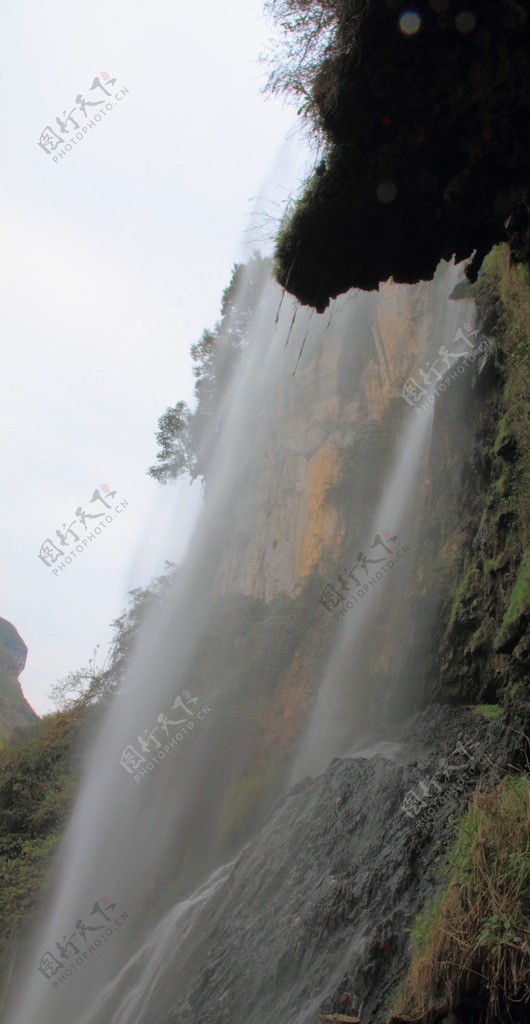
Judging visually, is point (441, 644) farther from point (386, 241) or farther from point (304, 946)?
point (386, 241)

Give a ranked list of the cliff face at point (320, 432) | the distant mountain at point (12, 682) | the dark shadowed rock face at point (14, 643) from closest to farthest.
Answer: the cliff face at point (320, 432), the distant mountain at point (12, 682), the dark shadowed rock face at point (14, 643)

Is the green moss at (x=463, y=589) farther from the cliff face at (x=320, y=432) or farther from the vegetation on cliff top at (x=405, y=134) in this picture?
the cliff face at (x=320, y=432)

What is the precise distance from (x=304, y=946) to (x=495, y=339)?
7.57 metres

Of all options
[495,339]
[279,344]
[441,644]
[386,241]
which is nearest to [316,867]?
[441,644]

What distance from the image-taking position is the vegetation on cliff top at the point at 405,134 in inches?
173

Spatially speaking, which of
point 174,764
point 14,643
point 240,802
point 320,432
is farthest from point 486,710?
point 14,643

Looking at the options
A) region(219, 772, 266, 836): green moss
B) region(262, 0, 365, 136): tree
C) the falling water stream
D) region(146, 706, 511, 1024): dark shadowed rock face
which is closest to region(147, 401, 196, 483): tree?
the falling water stream

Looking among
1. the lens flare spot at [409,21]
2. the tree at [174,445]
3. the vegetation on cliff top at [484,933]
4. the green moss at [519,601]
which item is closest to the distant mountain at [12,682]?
the tree at [174,445]

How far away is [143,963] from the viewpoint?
926 centimetres

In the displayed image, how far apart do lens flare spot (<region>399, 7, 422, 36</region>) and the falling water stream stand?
4992mm

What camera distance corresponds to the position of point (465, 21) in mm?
4289

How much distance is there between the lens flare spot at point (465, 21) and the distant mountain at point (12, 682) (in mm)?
43770

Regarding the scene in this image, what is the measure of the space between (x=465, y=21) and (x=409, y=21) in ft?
1.23

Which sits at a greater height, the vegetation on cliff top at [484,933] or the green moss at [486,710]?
the vegetation on cliff top at [484,933]
